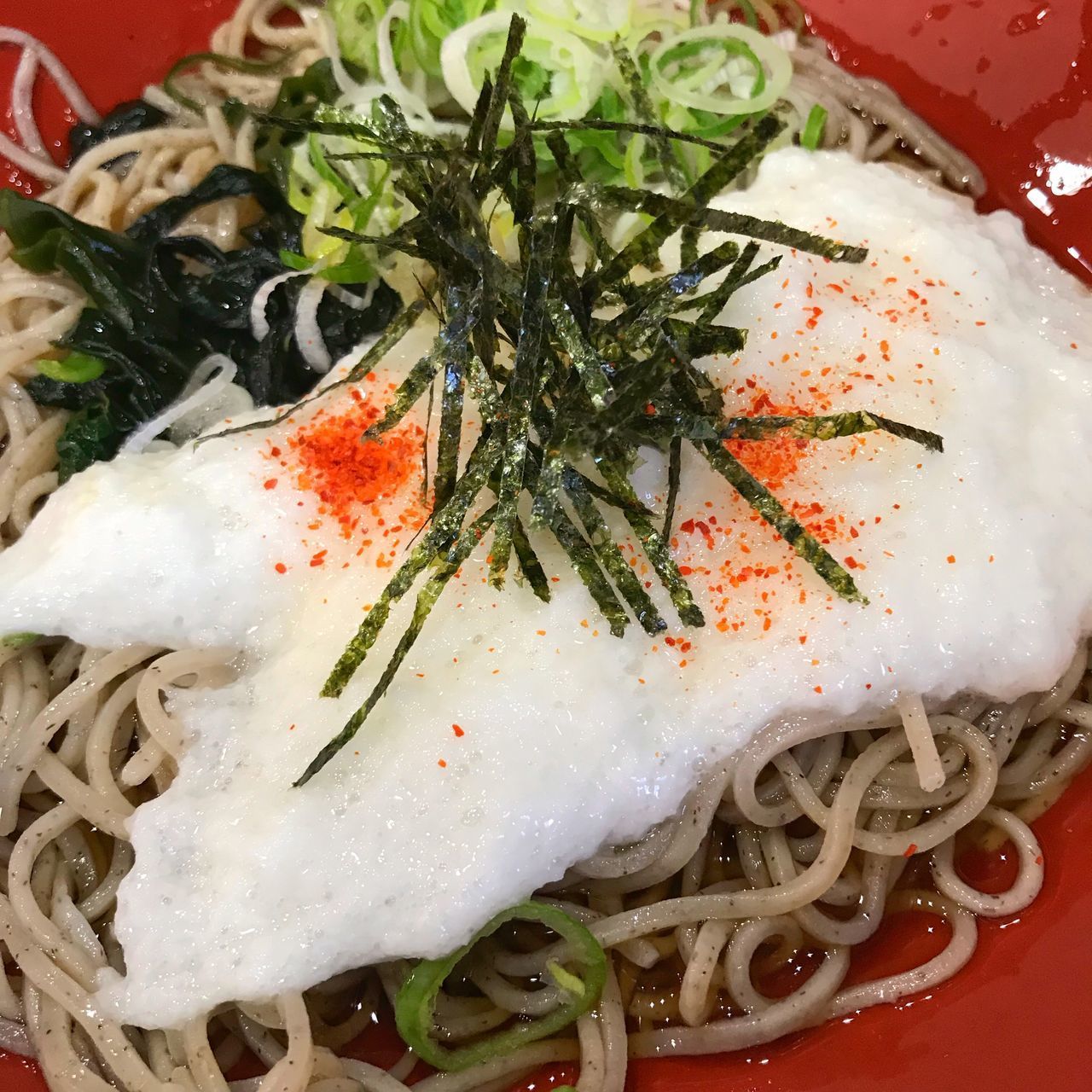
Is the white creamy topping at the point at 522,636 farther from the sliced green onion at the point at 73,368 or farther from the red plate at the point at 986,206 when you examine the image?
the red plate at the point at 986,206

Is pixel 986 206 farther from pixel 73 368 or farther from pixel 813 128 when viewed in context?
pixel 73 368

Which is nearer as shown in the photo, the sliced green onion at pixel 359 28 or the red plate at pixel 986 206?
the red plate at pixel 986 206

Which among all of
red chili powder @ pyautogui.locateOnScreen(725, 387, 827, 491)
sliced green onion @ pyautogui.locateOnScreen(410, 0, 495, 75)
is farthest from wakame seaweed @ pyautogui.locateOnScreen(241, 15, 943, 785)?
sliced green onion @ pyautogui.locateOnScreen(410, 0, 495, 75)

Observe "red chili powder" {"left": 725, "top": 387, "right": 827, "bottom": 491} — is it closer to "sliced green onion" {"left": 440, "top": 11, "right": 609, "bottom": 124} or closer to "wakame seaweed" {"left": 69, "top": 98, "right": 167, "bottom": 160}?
"sliced green onion" {"left": 440, "top": 11, "right": 609, "bottom": 124}

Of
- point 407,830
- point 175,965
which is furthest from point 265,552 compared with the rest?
point 175,965

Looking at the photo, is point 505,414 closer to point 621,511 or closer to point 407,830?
point 621,511

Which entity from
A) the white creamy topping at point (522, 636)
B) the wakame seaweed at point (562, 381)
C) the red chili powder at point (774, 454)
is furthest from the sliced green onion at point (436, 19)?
the red chili powder at point (774, 454)

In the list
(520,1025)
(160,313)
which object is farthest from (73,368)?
(520,1025)
